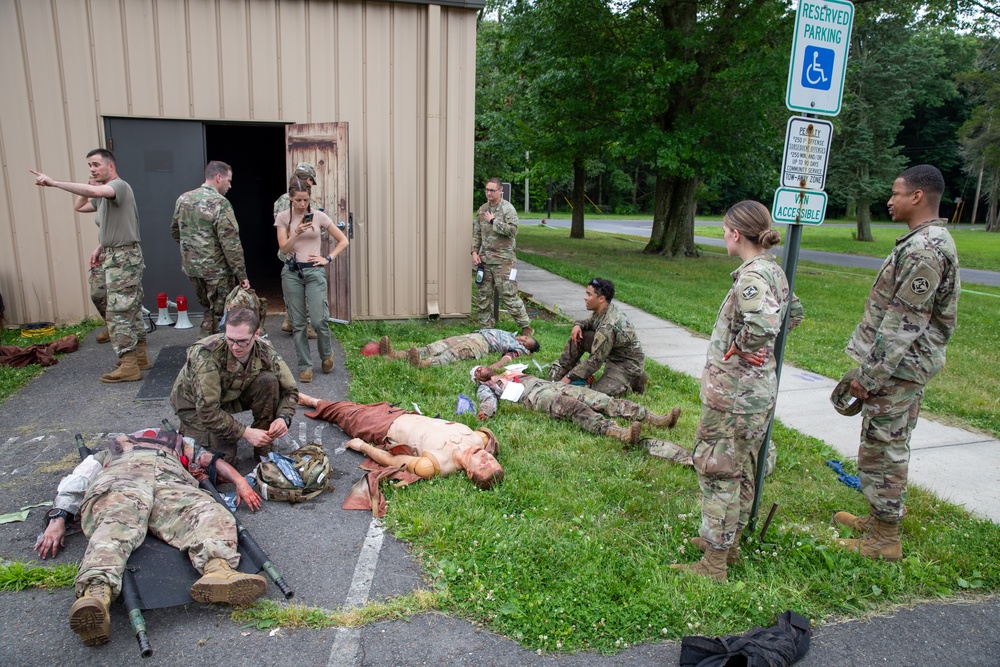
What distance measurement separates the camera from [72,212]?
8.42 m

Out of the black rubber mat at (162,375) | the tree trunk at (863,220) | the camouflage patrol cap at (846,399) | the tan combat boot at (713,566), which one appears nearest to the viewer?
the tan combat boot at (713,566)

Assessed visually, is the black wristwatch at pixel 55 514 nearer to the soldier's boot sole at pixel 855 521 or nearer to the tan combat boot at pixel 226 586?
the tan combat boot at pixel 226 586

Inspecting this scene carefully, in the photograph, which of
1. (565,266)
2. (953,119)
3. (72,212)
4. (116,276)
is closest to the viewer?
(116,276)

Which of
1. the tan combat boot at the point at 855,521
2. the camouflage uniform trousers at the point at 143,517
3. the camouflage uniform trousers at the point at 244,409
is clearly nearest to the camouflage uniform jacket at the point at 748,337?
the tan combat boot at the point at 855,521

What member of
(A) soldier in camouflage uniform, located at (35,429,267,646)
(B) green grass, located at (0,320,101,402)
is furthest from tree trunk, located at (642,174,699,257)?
(A) soldier in camouflage uniform, located at (35,429,267,646)

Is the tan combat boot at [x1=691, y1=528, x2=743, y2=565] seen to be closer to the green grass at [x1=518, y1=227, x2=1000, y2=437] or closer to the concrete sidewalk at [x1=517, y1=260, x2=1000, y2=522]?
the concrete sidewalk at [x1=517, y1=260, x2=1000, y2=522]

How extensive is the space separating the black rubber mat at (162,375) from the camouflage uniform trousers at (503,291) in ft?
12.3

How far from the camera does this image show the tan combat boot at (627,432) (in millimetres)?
5293

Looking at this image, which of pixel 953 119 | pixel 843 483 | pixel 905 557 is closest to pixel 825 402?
pixel 843 483

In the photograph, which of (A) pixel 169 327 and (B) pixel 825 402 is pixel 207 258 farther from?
(B) pixel 825 402

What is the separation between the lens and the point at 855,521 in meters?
4.35

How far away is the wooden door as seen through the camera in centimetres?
852

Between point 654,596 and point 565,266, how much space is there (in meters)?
13.0

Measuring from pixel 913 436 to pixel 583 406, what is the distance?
299 cm
